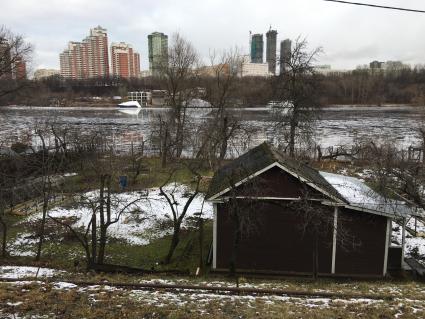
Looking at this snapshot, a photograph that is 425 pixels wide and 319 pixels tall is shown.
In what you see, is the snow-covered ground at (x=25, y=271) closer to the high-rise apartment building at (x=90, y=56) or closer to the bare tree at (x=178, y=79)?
the bare tree at (x=178, y=79)

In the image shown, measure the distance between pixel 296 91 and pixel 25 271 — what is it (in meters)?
23.6

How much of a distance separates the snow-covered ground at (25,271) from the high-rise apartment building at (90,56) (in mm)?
166982

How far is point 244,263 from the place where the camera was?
1264 cm

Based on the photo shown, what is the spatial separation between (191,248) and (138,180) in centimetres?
1051

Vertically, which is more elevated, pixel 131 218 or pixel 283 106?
pixel 283 106

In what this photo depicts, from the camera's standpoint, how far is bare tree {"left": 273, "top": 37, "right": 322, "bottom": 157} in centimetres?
2989

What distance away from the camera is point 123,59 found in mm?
186125

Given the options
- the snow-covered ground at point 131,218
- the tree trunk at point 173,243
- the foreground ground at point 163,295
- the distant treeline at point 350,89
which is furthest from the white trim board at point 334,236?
the distant treeline at point 350,89

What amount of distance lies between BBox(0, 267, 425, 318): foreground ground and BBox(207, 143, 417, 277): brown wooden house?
2739 mm

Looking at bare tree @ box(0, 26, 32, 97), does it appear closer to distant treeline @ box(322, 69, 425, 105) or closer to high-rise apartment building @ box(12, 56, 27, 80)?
high-rise apartment building @ box(12, 56, 27, 80)

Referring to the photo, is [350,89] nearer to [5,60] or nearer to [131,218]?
[5,60]

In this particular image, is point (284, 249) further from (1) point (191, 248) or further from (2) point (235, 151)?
(2) point (235, 151)

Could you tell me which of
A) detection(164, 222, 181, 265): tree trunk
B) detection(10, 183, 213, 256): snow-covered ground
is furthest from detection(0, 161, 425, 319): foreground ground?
detection(10, 183, 213, 256): snow-covered ground

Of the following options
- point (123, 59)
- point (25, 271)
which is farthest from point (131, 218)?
point (123, 59)
